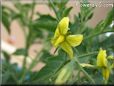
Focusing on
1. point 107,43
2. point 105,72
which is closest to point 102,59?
point 105,72

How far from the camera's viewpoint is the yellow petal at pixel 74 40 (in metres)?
0.31

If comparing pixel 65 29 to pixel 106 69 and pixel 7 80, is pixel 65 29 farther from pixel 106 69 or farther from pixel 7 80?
pixel 7 80

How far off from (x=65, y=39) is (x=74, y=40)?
1 centimetres

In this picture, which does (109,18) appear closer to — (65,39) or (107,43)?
(65,39)

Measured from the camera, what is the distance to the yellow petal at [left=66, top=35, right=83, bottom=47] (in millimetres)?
313

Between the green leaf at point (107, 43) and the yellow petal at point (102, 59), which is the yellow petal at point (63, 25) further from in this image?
the green leaf at point (107, 43)

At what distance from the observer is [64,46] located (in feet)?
1.05

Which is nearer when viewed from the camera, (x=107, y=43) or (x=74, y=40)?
(x=74, y=40)

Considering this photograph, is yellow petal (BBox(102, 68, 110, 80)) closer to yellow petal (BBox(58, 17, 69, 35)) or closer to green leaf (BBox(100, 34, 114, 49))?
yellow petal (BBox(58, 17, 69, 35))

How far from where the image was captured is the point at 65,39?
323mm

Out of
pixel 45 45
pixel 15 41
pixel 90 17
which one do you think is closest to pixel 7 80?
pixel 45 45

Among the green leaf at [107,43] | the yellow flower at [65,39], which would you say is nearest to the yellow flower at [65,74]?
the yellow flower at [65,39]

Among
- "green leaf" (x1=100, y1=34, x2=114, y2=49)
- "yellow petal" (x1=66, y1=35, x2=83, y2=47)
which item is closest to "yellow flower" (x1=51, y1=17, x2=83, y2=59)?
"yellow petal" (x1=66, y1=35, x2=83, y2=47)

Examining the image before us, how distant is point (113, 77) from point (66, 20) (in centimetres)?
18
